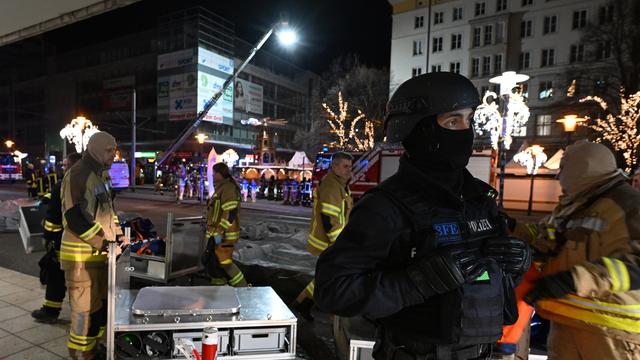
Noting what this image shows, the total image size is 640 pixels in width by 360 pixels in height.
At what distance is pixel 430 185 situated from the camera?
4.91ft

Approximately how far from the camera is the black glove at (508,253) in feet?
4.68

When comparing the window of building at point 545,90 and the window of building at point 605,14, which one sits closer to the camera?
the window of building at point 605,14

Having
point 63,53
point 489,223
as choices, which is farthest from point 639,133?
point 63,53

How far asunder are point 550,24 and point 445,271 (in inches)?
1704

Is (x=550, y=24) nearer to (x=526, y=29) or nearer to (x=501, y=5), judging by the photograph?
(x=526, y=29)

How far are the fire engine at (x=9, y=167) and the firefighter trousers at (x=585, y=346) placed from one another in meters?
39.8

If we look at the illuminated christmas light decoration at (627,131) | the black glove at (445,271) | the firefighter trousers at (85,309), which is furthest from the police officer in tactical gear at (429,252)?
the illuminated christmas light decoration at (627,131)

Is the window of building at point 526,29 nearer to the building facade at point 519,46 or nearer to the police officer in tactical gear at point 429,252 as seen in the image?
the building facade at point 519,46

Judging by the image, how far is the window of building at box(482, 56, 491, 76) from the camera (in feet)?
126

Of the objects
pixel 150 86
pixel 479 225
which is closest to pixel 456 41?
pixel 150 86

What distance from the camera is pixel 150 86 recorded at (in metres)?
47.1

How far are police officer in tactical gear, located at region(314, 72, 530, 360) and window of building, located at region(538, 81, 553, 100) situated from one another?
38340 millimetres

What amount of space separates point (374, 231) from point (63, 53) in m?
69.7

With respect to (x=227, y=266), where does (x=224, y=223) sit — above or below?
above
